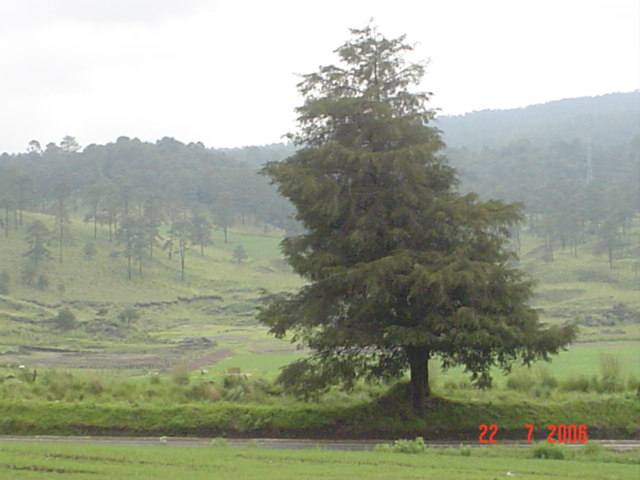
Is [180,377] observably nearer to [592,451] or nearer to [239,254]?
[592,451]

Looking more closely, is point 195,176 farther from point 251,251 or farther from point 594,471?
point 594,471

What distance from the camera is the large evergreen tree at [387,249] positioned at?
54.1ft

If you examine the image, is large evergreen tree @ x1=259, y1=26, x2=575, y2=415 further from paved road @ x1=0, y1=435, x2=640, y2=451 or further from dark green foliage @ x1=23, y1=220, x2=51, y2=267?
dark green foliage @ x1=23, y1=220, x2=51, y2=267

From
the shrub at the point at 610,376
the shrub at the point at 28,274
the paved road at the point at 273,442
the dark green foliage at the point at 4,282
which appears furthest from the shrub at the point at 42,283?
the shrub at the point at 610,376

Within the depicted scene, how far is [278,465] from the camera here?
11602 mm

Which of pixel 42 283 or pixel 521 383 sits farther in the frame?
pixel 42 283

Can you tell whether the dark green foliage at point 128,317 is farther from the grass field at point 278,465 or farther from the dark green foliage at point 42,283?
→ the grass field at point 278,465

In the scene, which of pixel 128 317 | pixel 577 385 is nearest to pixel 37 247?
pixel 128 317

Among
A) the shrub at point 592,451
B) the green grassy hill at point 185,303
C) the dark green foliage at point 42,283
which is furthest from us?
the dark green foliage at point 42,283

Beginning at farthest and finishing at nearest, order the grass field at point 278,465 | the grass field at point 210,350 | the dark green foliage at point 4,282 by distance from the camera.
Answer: the dark green foliage at point 4,282
the grass field at point 210,350
the grass field at point 278,465

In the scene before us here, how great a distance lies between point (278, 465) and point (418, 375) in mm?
7208

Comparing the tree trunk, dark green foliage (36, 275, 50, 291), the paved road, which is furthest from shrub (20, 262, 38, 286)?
the tree trunk

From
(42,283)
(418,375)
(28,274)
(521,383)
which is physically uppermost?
(418,375)

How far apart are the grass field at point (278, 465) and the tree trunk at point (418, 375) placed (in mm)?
4251
